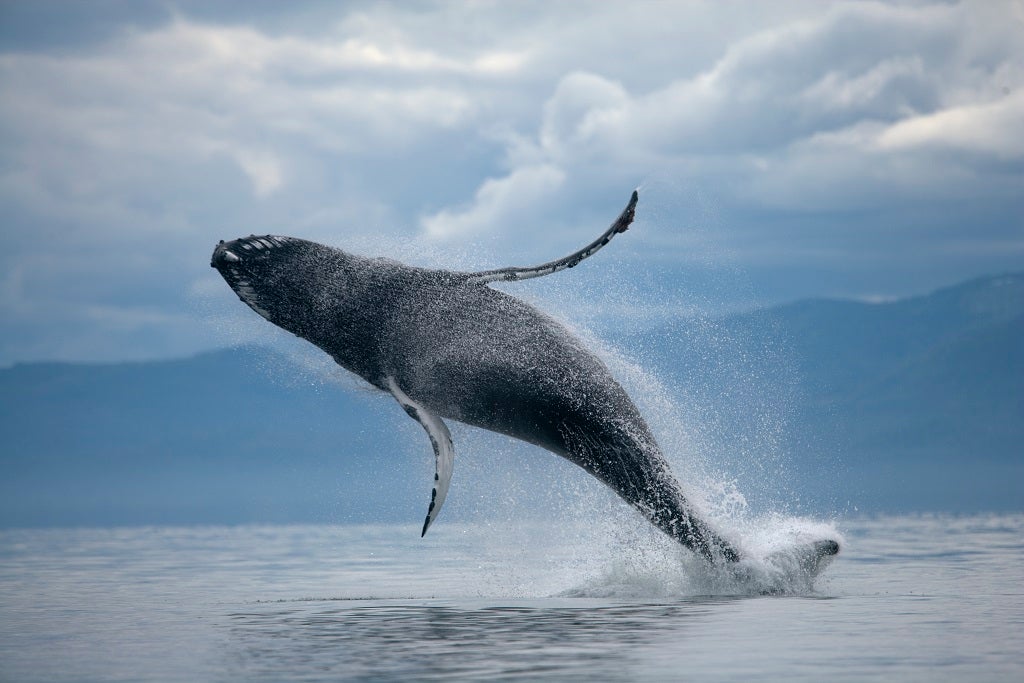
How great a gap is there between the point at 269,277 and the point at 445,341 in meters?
2.88

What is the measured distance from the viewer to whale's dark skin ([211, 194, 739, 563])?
19281 mm

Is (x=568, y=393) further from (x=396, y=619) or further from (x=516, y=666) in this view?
(x=516, y=666)

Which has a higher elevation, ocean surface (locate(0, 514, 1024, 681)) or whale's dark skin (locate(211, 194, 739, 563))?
whale's dark skin (locate(211, 194, 739, 563))

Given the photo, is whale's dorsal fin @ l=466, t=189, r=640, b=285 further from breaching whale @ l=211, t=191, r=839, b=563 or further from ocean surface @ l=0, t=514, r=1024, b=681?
ocean surface @ l=0, t=514, r=1024, b=681

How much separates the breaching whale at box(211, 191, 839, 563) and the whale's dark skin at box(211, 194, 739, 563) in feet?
0.05

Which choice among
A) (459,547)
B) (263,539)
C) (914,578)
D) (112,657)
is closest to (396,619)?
(112,657)

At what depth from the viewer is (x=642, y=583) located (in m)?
→ 20.4

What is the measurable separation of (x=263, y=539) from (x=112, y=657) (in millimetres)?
36014

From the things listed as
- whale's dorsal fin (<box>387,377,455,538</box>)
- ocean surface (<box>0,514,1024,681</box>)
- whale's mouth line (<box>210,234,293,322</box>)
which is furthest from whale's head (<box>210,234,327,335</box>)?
ocean surface (<box>0,514,1024,681</box>)

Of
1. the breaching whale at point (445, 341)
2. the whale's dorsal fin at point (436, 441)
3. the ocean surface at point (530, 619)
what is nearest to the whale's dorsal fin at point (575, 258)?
the breaching whale at point (445, 341)

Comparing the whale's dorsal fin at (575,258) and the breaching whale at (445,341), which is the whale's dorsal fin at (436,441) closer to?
the breaching whale at (445,341)

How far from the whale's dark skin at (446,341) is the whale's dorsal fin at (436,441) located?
0.14 feet

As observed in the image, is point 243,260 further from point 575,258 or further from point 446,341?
point 575,258

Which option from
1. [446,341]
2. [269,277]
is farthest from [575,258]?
[269,277]
